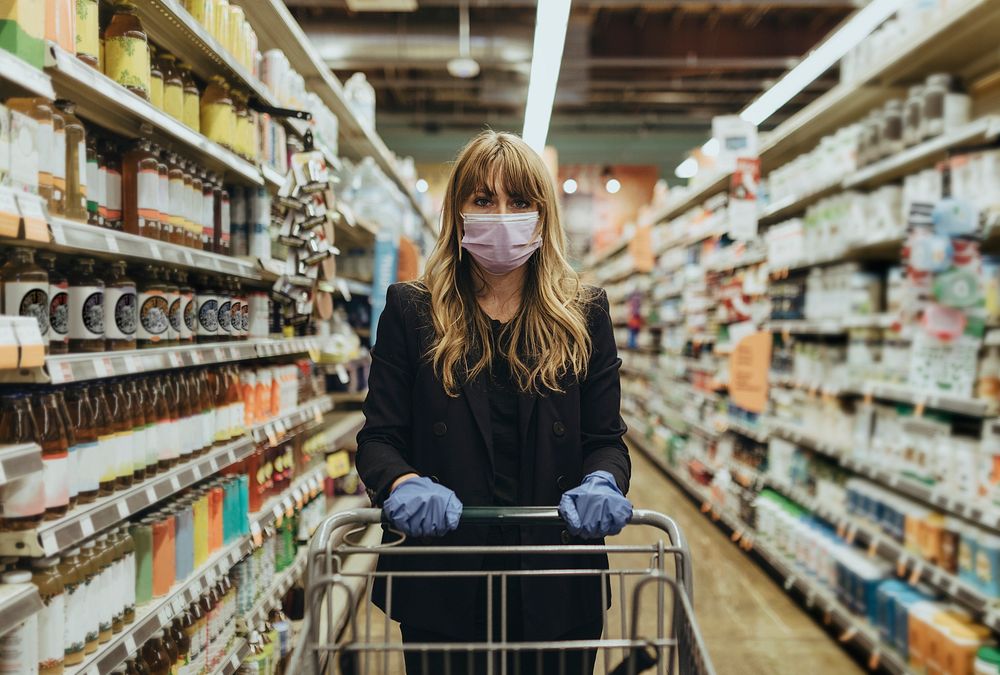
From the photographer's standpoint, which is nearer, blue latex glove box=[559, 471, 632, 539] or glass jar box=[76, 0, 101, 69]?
blue latex glove box=[559, 471, 632, 539]

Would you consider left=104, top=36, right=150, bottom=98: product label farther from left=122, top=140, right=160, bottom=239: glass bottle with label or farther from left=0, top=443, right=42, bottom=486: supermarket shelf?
left=0, top=443, right=42, bottom=486: supermarket shelf

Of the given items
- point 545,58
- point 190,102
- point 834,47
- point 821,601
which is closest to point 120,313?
point 190,102

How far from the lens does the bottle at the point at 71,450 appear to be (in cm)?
181

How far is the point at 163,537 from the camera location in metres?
2.25

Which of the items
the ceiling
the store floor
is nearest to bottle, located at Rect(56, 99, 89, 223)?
the store floor

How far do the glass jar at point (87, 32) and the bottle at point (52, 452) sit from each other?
2.84 ft

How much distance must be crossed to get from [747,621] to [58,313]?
3744 mm

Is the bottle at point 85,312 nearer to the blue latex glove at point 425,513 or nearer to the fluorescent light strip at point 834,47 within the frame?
the blue latex glove at point 425,513

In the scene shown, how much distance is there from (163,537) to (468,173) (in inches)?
58.9

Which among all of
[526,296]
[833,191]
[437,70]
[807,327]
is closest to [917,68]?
[833,191]

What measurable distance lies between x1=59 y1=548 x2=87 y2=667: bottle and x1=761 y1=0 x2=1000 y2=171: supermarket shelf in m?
3.63

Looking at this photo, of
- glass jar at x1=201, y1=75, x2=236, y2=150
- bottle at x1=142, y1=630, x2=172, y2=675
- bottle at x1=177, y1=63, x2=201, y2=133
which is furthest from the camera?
glass jar at x1=201, y1=75, x2=236, y2=150

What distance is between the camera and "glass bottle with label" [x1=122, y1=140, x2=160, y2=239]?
7.22ft

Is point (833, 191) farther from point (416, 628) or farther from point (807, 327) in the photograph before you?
point (416, 628)
